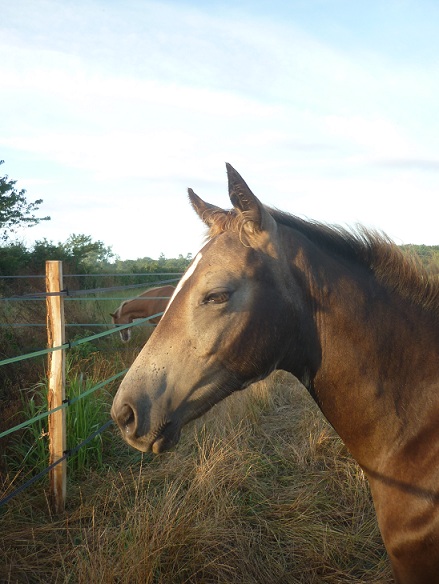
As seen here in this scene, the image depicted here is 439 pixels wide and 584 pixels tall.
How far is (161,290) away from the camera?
1037cm

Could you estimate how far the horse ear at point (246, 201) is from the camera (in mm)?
1996

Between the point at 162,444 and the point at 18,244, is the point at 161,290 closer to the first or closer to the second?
the point at 18,244

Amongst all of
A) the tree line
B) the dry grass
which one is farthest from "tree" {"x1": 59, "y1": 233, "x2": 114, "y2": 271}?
the dry grass

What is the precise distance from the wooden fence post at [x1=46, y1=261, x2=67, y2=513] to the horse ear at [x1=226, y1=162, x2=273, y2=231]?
223 centimetres

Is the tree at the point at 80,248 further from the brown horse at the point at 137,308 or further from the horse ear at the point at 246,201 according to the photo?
the horse ear at the point at 246,201

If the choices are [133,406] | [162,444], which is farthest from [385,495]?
[133,406]

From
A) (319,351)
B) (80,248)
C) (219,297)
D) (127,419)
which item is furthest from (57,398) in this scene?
(80,248)

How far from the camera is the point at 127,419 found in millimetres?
1941

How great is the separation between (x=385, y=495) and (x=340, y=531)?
172 centimetres

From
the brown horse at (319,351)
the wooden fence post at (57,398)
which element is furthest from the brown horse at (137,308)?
the brown horse at (319,351)

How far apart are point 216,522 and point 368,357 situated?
188cm

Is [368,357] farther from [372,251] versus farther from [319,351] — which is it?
[372,251]

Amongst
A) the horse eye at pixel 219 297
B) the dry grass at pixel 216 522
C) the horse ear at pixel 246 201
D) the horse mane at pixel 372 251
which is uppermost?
the horse ear at pixel 246 201

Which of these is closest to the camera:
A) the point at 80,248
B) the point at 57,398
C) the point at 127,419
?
the point at 127,419
